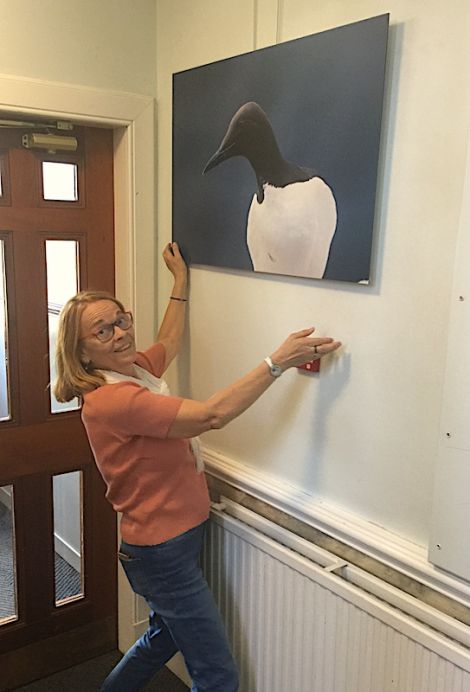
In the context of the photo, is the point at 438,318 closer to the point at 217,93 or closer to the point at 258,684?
the point at 217,93

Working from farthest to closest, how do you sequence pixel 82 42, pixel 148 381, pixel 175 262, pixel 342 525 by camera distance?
pixel 175 262 < pixel 82 42 < pixel 148 381 < pixel 342 525

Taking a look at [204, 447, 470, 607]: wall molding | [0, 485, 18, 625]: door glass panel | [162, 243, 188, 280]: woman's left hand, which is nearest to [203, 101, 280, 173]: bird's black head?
[162, 243, 188, 280]: woman's left hand

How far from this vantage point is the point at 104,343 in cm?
178

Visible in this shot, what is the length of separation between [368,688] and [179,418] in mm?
816

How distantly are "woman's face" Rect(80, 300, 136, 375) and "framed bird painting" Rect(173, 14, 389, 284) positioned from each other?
397 mm

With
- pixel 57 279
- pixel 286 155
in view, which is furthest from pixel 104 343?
pixel 286 155

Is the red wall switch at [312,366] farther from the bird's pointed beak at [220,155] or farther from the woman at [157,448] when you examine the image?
the bird's pointed beak at [220,155]

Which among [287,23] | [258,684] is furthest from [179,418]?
[287,23]

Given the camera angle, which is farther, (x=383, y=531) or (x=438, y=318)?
(x=383, y=531)

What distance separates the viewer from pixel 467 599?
4.74 feet

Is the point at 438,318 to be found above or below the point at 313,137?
below

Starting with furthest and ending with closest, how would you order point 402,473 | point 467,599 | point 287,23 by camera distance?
point 287,23
point 402,473
point 467,599

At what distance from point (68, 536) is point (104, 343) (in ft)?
3.39

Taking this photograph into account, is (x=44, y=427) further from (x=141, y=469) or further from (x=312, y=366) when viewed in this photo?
(x=312, y=366)
